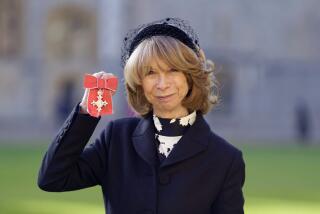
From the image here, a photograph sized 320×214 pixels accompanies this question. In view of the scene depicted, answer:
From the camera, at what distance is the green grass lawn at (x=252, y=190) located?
9531 mm

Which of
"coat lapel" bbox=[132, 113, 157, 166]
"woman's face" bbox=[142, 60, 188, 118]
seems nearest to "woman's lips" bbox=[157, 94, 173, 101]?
"woman's face" bbox=[142, 60, 188, 118]

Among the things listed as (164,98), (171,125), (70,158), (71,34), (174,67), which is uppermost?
(174,67)

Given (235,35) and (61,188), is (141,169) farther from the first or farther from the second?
(235,35)

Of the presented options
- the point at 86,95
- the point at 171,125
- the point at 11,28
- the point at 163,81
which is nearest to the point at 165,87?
the point at 163,81

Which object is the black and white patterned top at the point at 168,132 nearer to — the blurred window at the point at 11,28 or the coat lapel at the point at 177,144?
the coat lapel at the point at 177,144

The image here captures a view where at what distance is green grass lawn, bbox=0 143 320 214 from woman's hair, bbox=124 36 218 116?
19.0 ft

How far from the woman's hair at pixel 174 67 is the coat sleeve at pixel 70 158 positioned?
222 mm

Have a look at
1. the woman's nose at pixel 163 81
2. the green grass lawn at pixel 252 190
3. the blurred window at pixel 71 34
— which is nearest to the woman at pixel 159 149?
the woman's nose at pixel 163 81

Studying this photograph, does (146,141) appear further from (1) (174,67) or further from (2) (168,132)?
(1) (174,67)

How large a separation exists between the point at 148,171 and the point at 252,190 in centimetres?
887

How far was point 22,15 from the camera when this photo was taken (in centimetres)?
4034

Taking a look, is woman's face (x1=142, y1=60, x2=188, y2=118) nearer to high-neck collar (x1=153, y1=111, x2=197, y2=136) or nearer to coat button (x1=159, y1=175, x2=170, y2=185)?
high-neck collar (x1=153, y1=111, x2=197, y2=136)

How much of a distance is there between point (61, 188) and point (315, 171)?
43.5 feet

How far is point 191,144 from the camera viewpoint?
10.8ft
